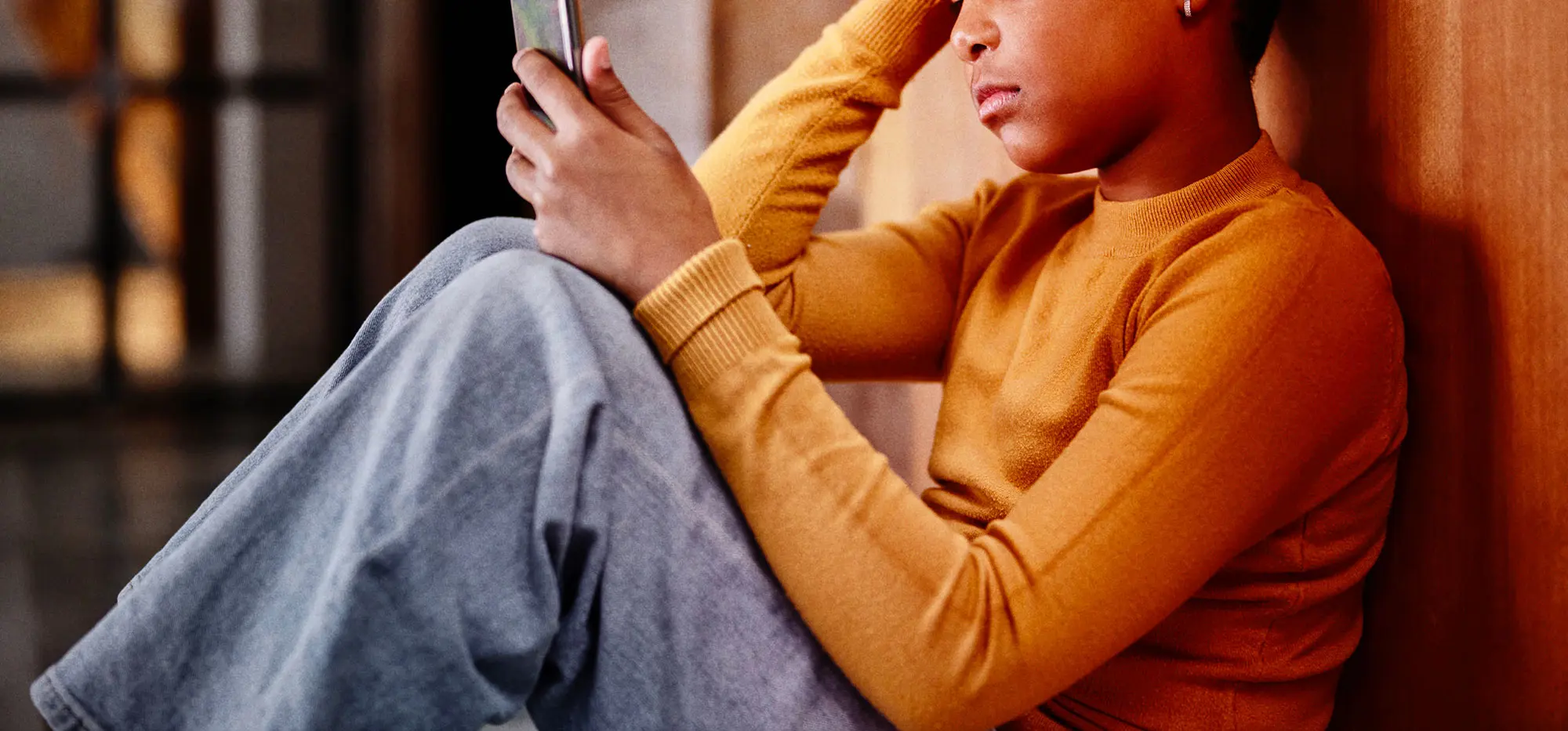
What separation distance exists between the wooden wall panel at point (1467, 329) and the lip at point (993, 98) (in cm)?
26

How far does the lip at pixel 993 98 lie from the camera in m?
0.82

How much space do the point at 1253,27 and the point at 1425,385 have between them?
27 centimetres

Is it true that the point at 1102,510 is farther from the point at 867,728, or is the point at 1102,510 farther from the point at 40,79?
the point at 40,79

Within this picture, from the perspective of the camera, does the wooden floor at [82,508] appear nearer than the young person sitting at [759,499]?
No

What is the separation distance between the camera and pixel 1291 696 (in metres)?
0.81

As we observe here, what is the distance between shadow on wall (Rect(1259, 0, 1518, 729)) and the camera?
77cm

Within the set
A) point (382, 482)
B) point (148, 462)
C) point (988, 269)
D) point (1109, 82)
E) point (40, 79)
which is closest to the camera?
point (382, 482)

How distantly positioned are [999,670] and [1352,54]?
0.52m

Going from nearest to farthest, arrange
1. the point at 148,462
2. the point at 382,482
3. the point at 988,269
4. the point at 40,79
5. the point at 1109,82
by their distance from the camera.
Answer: the point at 382,482 → the point at 1109,82 → the point at 988,269 → the point at 148,462 → the point at 40,79

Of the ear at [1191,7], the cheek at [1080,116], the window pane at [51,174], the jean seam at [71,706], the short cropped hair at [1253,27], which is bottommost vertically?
the window pane at [51,174]

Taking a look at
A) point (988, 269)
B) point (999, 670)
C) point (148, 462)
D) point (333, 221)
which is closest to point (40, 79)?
point (333, 221)

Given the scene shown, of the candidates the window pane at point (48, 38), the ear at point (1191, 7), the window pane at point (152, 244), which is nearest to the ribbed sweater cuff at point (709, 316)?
the ear at point (1191, 7)

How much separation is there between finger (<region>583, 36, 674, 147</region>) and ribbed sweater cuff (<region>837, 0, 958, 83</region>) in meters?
0.30

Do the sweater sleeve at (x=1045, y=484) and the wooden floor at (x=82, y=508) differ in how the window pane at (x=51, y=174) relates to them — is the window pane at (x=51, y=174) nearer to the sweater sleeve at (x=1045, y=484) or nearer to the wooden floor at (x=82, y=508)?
the wooden floor at (x=82, y=508)
